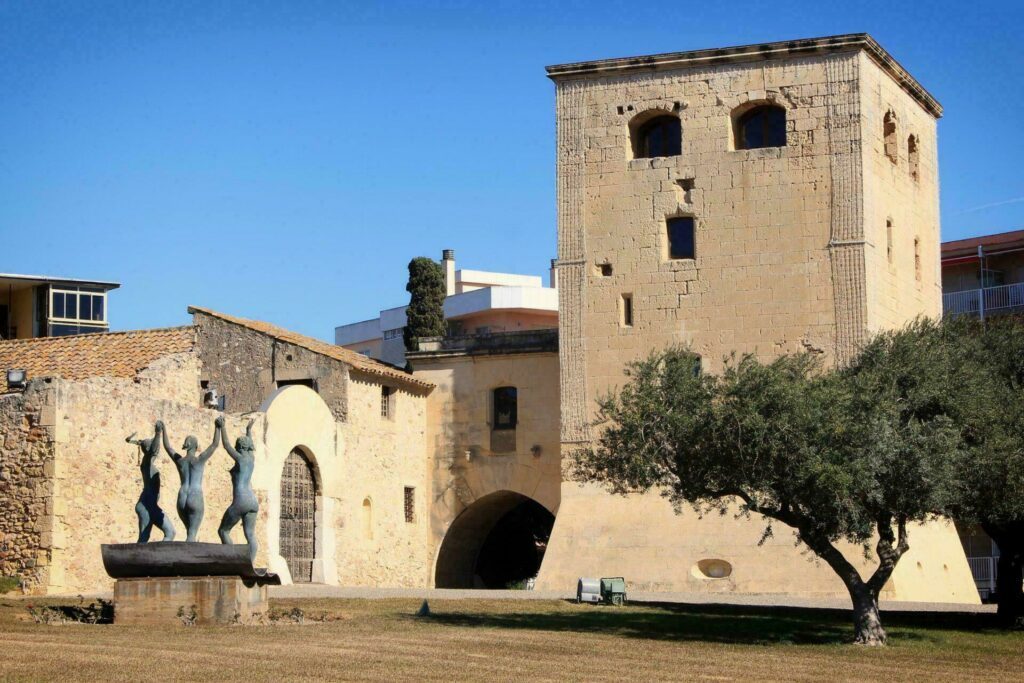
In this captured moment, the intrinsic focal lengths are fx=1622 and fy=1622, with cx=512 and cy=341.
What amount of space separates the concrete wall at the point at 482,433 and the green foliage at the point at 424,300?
12.5 metres

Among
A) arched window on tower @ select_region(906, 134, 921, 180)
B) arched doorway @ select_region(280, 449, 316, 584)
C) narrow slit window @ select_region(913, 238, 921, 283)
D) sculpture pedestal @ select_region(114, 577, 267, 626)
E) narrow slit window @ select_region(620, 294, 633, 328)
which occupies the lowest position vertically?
sculpture pedestal @ select_region(114, 577, 267, 626)

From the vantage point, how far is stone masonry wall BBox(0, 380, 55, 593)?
27.0 metres

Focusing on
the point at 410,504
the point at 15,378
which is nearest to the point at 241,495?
the point at 15,378

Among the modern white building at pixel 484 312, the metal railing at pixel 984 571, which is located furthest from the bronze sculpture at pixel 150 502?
the modern white building at pixel 484 312

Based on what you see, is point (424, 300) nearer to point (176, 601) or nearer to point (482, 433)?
point (482, 433)

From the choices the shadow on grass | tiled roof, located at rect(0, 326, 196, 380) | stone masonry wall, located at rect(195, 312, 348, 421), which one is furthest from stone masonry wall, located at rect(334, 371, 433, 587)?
the shadow on grass

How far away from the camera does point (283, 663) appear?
55.7 feet

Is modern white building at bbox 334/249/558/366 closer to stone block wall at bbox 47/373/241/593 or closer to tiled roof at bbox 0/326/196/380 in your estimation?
tiled roof at bbox 0/326/196/380

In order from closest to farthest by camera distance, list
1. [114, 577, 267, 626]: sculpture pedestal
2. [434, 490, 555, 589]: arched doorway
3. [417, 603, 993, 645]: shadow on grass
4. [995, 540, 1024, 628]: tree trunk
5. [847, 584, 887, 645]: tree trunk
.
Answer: [114, 577, 267, 626]: sculpture pedestal → [847, 584, 887, 645]: tree trunk → [417, 603, 993, 645]: shadow on grass → [995, 540, 1024, 628]: tree trunk → [434, 490, 555, 589]: arched doorway

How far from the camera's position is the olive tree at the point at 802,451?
21.9 meters

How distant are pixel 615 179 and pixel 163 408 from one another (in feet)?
37.9

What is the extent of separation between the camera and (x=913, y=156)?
123 feet

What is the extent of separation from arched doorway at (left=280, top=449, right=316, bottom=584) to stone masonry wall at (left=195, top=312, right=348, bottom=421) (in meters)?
1.83

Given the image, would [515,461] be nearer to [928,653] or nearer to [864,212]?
[864,212]
